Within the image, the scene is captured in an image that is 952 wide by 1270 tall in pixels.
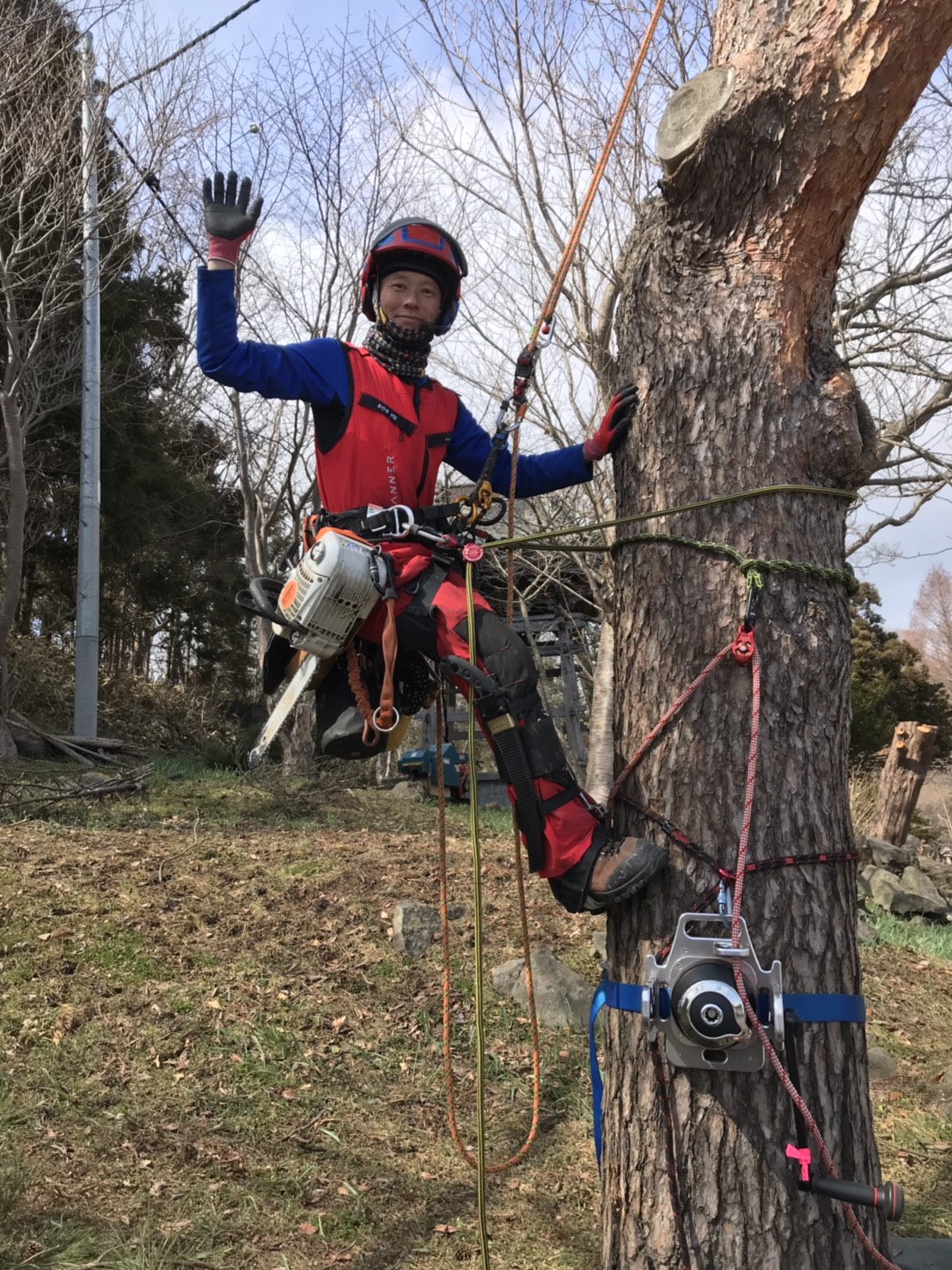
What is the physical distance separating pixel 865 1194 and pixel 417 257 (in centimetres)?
289

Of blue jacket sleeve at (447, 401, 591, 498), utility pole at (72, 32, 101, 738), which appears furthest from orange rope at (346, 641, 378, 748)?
utility pole at (72, 32, 101, 738)

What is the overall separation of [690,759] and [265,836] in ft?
17.5

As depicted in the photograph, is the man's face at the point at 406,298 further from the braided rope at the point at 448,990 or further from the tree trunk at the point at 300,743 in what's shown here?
the tree trunk at the point at 300,743

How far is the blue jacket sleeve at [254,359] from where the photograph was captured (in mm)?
2746

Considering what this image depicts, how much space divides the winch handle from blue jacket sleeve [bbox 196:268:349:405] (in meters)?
2.42

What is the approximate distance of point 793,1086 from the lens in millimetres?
2016

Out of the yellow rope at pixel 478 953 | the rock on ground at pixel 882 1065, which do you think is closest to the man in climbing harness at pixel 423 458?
the yellow rope at pixel 478 953

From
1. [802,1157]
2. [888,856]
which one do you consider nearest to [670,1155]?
[802,1157]

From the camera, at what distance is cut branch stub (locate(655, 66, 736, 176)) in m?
2.27

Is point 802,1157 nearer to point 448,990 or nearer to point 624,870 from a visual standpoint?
point 624,870

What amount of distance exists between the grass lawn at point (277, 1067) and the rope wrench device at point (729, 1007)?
1.61 metres

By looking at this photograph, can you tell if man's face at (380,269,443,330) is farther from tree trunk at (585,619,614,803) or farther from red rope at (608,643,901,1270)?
tree trunk at (585,619,614,803)

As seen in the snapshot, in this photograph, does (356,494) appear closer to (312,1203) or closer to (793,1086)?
(793,1086)

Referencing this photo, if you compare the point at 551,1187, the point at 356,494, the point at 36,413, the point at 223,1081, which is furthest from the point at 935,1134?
the point at 36,413
